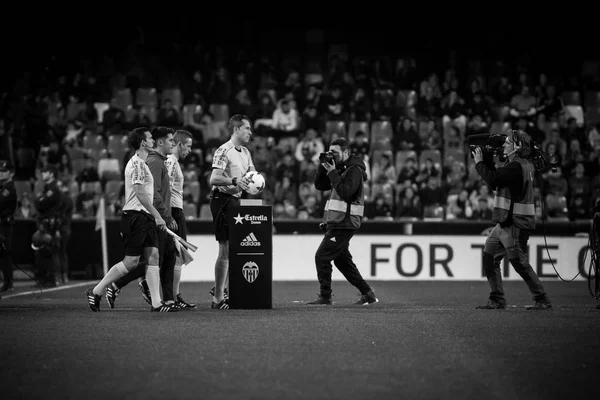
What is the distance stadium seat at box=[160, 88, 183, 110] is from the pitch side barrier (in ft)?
22.0

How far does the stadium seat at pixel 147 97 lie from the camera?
24.3 m

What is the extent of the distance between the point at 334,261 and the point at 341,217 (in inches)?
23.3

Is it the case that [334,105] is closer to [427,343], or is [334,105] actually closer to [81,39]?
[81,39]

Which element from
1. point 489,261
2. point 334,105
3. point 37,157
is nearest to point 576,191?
point 334,105

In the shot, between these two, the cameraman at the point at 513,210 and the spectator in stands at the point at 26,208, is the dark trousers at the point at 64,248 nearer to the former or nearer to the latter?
the spectator in stands at the point at 26,208

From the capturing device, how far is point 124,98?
24219mm

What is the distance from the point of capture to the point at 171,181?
11344 mm

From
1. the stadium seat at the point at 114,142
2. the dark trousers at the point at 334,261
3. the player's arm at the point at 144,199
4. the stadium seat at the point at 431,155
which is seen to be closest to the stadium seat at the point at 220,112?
the stadium seat at the point at 114,142

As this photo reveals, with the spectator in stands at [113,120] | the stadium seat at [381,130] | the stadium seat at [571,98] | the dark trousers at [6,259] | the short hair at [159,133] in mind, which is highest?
the stadium seat at [571,98]

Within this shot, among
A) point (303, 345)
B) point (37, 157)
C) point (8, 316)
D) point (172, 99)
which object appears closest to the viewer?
point (303, 345)

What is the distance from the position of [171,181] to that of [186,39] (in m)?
15.7

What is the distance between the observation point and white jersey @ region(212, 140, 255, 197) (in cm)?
1087

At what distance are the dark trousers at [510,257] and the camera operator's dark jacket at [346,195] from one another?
1.81 metres

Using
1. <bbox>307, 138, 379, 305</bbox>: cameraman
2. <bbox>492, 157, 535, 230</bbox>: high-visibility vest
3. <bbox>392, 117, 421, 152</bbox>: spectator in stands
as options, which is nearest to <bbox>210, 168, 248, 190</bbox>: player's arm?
<bbox>307, 138, 379, 305</bbox>: cameraman
